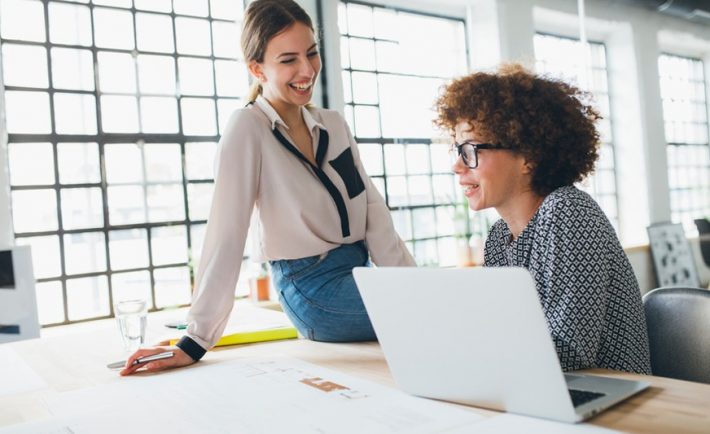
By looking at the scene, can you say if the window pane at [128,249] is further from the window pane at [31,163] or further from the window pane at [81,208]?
the window pane at [31,163]

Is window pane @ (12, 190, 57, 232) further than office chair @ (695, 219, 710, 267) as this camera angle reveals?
No

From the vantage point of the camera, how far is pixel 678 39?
797 centimetres

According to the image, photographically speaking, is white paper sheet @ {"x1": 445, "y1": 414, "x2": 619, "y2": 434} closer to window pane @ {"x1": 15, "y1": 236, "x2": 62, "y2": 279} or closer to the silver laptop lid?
the silver laptop lid

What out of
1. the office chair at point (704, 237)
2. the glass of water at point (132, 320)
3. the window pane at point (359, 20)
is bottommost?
the office chair at point (704, 237)

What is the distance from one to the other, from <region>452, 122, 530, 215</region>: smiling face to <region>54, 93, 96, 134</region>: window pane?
3.12m

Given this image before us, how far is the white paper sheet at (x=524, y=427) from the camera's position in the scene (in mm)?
739

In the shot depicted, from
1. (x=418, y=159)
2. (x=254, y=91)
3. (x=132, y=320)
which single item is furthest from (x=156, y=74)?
(x=132, y=320)

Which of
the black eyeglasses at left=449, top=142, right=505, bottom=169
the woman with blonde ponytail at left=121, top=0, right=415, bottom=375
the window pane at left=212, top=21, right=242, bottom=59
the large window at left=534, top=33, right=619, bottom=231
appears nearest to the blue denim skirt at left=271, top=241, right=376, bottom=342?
the woman with blonde ponytail at left=121, top=0, right=415, bottom=375

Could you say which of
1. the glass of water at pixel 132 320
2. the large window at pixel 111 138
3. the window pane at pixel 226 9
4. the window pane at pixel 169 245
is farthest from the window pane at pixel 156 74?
the glass of water at pixel 132 320

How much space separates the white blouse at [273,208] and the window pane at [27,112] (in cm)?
254

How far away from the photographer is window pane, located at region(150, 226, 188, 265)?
412 cm

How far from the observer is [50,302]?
379cm

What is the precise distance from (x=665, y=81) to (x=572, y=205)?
7.82m

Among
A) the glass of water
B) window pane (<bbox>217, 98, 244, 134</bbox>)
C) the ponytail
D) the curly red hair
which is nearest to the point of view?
the curly red hair
